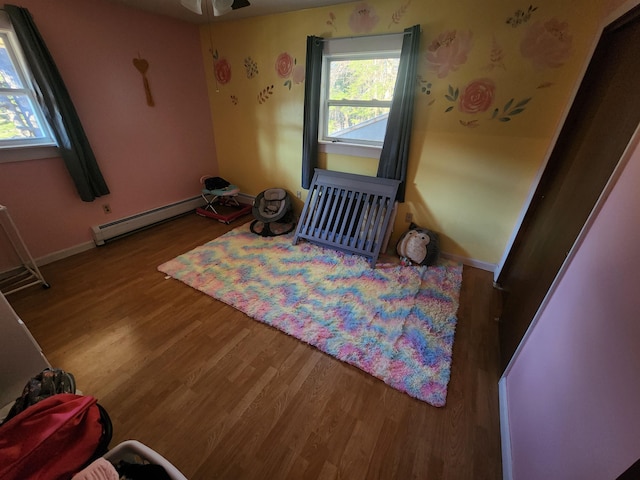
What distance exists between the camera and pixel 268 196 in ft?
10.7

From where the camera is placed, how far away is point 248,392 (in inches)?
57.4

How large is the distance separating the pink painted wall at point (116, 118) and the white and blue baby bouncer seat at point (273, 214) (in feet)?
3.78

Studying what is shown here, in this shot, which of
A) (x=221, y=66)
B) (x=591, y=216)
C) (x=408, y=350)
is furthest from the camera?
(x=221, y=66)

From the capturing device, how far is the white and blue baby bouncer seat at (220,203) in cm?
339

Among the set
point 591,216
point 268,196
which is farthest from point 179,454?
point 268,196

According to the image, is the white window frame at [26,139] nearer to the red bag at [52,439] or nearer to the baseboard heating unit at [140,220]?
the baseboard heating unit at [140,220]

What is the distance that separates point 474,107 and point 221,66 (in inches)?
113

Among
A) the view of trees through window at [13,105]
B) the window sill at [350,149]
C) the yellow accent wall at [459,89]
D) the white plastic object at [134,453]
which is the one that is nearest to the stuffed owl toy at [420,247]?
the yellow accent wall at [459,89]

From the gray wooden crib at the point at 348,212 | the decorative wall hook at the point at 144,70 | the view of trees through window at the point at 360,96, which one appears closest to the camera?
the view of trees through window at the point at 360,96

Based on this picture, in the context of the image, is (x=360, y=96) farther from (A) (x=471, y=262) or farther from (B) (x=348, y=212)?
(A) (x=471, y=262)

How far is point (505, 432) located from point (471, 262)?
1639 mm

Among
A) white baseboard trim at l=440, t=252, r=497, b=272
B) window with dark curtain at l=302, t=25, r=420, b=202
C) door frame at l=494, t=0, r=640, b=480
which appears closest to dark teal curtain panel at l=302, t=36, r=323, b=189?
window with dark curtain at l=302, t=25, r=420, b=202

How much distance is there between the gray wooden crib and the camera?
8.61 ft

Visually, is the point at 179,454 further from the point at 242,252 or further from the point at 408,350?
the point at 242,252
